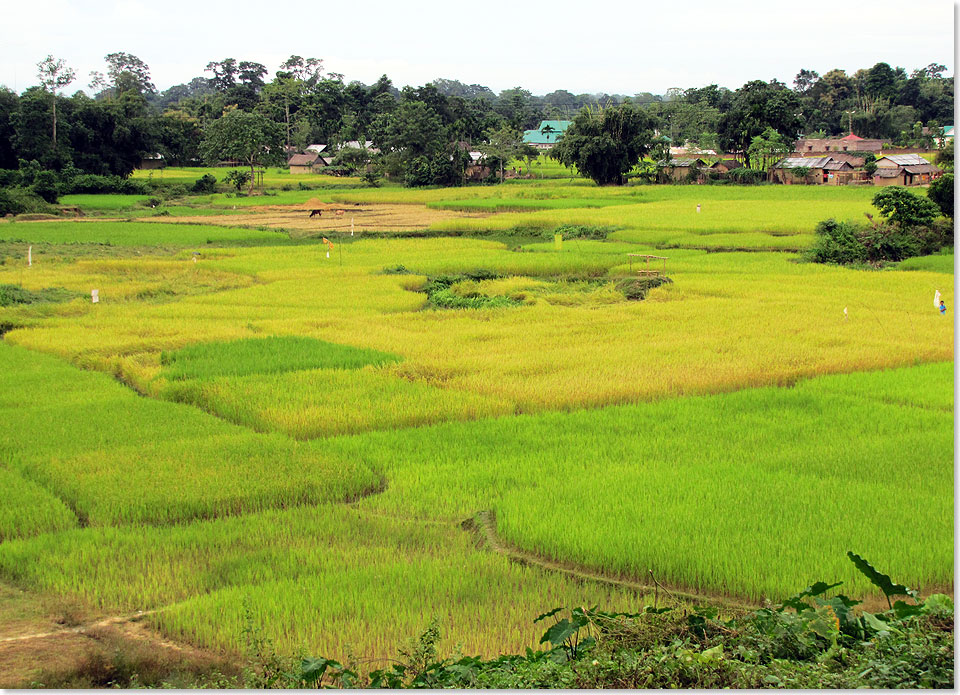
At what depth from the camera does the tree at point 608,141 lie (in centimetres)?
4650

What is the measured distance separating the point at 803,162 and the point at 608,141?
32.3 ft

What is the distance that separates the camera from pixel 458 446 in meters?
7.81

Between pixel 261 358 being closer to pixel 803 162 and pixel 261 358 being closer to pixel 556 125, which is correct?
pixel 803 162

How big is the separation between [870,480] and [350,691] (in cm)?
449

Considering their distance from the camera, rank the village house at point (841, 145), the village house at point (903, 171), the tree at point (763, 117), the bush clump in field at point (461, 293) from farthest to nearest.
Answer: the village house at point (841, 145)
the tree at point (763, 117)
the village house at point (903, 171)
the bush clump in field at point (461, 293)

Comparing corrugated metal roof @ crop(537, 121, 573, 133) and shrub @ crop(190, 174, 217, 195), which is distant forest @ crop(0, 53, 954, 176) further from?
corrugated metal roof @ crop(537, 121, 573, 133)

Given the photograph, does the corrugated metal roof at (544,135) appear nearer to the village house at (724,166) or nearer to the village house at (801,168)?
the village house at (724,166)

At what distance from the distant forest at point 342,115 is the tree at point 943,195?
10007 millimetres

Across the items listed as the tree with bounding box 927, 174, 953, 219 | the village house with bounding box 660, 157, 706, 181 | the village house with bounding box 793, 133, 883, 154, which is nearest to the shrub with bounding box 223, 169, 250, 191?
the village house with bounding box 660, 157, 706, 181

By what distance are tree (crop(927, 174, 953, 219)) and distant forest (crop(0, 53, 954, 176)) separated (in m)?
10.0

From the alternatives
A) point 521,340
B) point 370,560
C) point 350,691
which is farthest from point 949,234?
point 350,691

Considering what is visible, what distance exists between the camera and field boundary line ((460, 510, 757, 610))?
506cm

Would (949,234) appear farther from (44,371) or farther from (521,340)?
(44,371)

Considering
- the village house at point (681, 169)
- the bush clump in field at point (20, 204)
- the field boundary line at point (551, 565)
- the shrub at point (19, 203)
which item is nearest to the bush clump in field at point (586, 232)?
the bush clump in field at point (20, 204)
